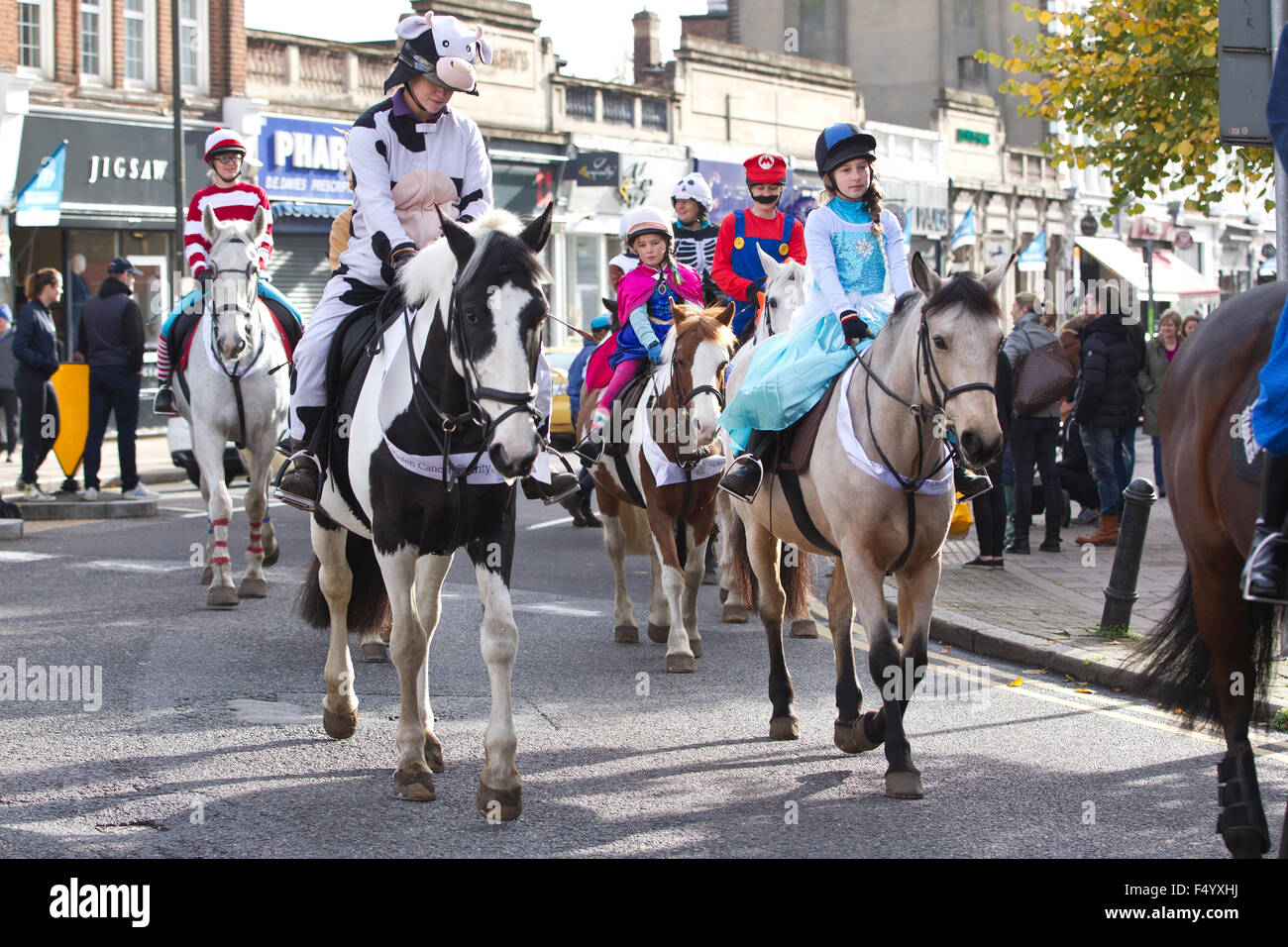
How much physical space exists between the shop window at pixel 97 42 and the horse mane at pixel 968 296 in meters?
24.0

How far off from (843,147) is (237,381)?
5367 mm

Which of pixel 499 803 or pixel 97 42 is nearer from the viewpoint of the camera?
pixel 499 803

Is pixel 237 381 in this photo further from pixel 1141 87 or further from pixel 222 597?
pixel 1141 87

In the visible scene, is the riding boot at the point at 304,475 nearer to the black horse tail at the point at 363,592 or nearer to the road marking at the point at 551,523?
the black horse tail at the point at 363,592

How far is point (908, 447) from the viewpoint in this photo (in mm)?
6488

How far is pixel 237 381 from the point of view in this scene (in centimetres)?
1087

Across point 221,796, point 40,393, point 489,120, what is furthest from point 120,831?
point 489,120

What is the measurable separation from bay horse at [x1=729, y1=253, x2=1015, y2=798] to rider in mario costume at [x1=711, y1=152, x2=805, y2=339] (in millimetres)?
3316

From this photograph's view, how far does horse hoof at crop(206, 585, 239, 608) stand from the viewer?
10.2 meters

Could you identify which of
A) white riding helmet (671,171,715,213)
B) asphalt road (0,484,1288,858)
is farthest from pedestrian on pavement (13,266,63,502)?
white riding helmet (671,171,715,213)

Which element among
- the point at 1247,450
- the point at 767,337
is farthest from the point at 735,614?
the point at 1247,450

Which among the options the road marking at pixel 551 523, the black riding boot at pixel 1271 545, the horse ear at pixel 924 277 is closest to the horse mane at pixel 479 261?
the horse ear at pixel 924 277

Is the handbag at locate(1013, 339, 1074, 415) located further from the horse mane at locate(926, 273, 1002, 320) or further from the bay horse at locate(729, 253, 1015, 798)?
the horse mane at locate(926, 273, 1002, 320)
